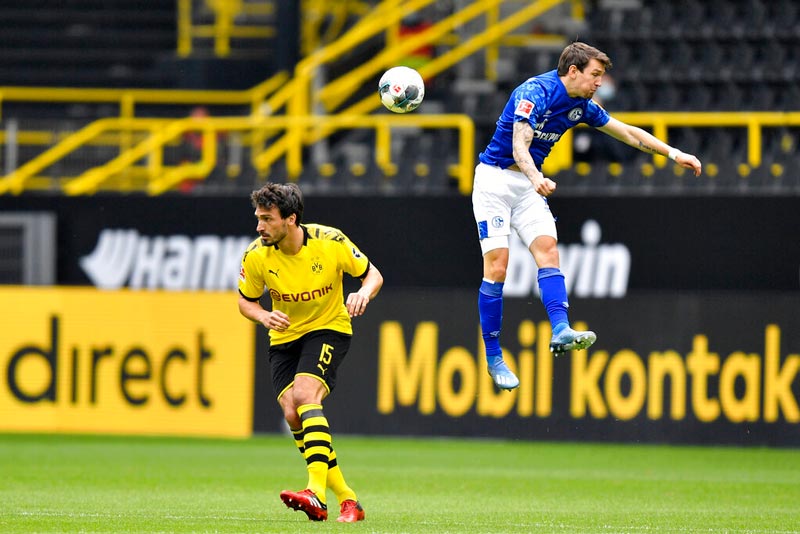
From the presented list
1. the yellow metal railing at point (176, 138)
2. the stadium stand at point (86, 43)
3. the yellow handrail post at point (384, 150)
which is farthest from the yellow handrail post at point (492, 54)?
the stadium stand at point (86, 43)

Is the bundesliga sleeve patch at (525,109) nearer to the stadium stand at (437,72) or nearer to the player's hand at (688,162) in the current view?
the player's hand at (688,162)

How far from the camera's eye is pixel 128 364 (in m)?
18.1

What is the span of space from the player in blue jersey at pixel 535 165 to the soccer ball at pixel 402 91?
1.95ft

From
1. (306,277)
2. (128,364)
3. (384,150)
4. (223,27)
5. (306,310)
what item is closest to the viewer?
(306,277)

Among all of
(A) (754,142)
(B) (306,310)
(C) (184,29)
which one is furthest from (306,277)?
(C) (184,29)

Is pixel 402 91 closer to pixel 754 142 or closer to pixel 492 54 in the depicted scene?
pixel 754 142

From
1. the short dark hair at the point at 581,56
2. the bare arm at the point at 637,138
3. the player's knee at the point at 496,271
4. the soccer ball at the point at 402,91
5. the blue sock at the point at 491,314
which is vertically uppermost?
the short dark hair at the point at 581,56

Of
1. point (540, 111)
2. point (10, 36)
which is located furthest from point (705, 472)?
point (10, 36)

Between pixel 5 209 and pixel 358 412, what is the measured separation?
5175mm

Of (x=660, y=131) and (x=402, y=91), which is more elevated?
(x=660, y=131)

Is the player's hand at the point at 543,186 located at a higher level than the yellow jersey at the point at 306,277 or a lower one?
higher

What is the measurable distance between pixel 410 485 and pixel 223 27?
11.9 metres

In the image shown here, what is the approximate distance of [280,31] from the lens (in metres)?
22.3

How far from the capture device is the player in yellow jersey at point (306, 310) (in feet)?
32.8
